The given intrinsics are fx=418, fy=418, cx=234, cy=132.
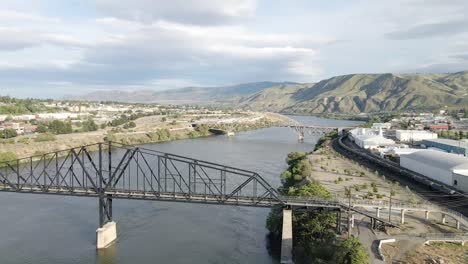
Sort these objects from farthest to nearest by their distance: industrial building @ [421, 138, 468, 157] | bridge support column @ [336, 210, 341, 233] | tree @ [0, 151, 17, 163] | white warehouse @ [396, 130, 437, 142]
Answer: white warehouse @ [396, 130, 437, 142]
tree @ [0, 151, 17, 163]
industrial building @ [421, 138, 468, 157]
bridge support column @ [336, 210, 341, 233]

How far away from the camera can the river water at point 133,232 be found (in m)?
33.6

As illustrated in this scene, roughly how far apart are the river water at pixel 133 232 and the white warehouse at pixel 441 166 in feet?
73.3

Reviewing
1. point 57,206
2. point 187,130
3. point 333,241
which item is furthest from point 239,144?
point 333,241

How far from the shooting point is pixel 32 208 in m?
46.2

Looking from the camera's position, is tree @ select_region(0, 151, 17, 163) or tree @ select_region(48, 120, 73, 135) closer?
tree @ select_region(0, 151, 17, 163)

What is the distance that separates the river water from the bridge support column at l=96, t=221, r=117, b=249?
567 mm

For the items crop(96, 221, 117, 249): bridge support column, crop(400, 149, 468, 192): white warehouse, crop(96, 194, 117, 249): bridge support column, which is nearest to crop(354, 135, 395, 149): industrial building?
crop(400, 149, 468, 192): white warehouse

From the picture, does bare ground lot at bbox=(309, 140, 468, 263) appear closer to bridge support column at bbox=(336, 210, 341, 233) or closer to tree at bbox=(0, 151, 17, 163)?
bridge support column at bbox=(336, 210, 341, 233)

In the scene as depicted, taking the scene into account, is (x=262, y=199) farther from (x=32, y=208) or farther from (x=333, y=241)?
(x=32, y=208)

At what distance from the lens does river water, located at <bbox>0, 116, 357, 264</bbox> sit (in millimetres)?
33562

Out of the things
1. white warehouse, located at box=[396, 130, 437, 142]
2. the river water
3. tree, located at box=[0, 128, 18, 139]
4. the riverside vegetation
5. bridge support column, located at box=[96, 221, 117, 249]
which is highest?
white warehouse, located at box=[396, 130, 437, 142]

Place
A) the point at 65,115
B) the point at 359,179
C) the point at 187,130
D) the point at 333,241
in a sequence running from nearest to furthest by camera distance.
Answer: the point at 333,241 < the point at 359,179 < the point at 187,130 < the point at 65,115

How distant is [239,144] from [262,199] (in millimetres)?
79627

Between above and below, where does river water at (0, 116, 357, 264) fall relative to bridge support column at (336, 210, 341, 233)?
below
